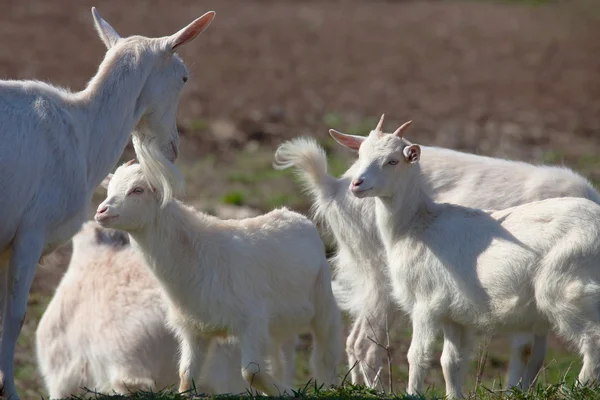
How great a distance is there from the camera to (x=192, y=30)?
614cm

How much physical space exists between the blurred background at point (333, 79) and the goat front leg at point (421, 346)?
2480mm

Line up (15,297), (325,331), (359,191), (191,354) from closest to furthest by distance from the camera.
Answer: (15,297) < (359,191) < (191,354) < (325,331)

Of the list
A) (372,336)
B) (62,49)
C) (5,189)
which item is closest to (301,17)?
(62,49)

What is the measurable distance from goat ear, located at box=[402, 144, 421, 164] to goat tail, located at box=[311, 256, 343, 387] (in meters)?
1.15

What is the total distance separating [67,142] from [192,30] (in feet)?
3.19

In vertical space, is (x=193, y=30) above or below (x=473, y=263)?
above

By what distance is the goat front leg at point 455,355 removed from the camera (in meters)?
6.23

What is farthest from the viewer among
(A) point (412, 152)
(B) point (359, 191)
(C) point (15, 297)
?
(A) point (412, 152)

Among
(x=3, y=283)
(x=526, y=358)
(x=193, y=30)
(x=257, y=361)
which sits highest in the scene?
(x=193, y=30)

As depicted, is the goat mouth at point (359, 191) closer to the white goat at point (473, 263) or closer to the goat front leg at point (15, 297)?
the white goat at point (473, 263)

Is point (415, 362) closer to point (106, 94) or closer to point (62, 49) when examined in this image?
point (106, 94)

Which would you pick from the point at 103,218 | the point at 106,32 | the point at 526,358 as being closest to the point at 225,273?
the point at 103,218

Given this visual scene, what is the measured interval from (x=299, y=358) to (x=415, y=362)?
3.49m

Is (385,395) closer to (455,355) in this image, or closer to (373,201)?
(455,355)
